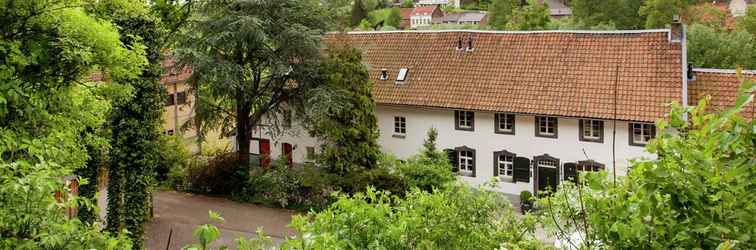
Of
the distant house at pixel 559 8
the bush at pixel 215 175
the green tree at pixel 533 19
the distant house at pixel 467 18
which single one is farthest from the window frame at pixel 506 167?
the distant house at pixel 467 18

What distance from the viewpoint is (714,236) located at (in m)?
3.73

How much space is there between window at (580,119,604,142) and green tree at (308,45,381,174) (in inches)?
269

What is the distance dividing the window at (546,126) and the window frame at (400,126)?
5241 mm

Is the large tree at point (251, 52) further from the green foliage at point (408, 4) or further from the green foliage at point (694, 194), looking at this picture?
the green foliage at point (408, 4)

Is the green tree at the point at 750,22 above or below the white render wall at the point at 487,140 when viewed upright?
above

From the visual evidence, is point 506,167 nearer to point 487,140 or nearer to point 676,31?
point 487,140

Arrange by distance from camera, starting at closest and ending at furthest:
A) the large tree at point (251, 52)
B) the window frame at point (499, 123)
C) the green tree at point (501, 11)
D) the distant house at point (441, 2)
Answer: the large tree at point (251, 52), the window frame at point (499, 123), the green tree at point (501, 11), the distant house at point (441, 2)

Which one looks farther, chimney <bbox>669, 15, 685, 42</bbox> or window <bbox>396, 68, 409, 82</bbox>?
window <bbox>396, 68, 409, 82</bbox>

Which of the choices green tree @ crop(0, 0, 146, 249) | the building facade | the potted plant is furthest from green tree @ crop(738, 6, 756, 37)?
green tree @ crop(0, 0, 146, 249)

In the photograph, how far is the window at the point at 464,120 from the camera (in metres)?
27.3

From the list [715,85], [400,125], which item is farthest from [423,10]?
[715,85]

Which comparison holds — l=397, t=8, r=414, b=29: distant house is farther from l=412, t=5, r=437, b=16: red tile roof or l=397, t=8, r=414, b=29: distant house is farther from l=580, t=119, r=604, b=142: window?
l=580, t=119, r=604, b=142: window

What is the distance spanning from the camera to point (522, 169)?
2644cm

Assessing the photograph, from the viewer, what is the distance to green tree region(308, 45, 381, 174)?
990 inches
